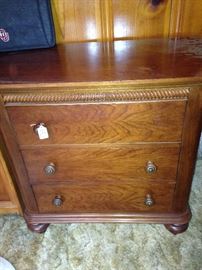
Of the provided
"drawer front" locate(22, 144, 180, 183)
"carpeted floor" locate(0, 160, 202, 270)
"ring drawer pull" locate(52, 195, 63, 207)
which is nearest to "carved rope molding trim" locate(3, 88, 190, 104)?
"drawer front" locate(22, 144, 180, 183)

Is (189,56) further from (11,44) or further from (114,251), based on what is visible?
(114,251)

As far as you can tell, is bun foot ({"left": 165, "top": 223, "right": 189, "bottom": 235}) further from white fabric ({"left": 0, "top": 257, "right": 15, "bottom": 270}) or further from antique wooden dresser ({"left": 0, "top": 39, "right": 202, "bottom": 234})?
white fabric ({"left": 0, "top": 257, "right": 15, "bottom": 270})

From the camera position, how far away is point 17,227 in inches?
51.5

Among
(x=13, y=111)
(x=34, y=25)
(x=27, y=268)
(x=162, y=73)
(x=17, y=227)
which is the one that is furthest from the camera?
(x=17, y=227)

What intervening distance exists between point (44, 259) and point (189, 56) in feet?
3.53

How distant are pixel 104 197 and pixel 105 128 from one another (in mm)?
379

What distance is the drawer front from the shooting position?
3.17 feet

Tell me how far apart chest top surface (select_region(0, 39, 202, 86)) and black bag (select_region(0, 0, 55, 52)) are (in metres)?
0.04

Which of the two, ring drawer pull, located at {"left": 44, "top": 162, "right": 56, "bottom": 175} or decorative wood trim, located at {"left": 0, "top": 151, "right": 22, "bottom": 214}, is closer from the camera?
ring drawer pull, located at {"left": 44, "top": 162, "right": 56, "bottom": 175}

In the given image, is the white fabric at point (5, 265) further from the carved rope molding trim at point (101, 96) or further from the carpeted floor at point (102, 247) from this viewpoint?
the carved rope molding trim at point (101, 96)

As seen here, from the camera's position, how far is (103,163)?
101 centimetres

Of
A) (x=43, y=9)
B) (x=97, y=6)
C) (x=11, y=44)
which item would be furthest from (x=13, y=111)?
(x=97, y=6)

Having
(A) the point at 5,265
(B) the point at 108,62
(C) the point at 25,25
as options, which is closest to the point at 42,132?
(B) the point at 108,62

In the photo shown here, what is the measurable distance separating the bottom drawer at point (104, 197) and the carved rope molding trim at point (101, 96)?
408 millimetres
